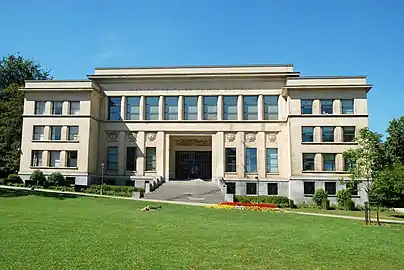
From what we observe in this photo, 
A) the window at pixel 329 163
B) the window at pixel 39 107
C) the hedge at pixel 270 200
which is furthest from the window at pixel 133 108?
the window at pixel 329 163

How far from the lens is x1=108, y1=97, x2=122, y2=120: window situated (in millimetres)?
42031

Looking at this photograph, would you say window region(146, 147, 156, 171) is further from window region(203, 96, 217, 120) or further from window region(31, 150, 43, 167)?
window region(31, 150, 43, 167)

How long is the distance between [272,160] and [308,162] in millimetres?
4185

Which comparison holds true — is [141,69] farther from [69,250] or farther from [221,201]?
[69,250]

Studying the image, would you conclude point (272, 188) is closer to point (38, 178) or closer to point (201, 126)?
point (201, 126)

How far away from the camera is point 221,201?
30312mm

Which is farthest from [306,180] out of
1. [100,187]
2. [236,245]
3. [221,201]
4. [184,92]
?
[236,245]

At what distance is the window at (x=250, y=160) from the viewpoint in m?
40.0

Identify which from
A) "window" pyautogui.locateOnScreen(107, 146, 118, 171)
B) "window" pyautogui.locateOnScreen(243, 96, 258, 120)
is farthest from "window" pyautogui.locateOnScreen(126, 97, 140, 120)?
"window" pyautogui.locateOnScreen(243, 96, 258, 120)

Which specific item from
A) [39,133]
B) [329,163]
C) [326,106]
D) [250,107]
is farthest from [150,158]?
[326,106]

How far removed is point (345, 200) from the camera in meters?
32.8

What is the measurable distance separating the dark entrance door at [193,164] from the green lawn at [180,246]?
1053 inches

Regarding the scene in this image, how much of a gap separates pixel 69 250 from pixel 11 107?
39128 millimetres

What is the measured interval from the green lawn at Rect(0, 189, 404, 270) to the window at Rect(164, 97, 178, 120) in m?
25.5
